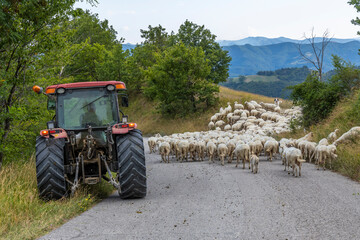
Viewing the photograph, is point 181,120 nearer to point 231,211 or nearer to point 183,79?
point 183,79

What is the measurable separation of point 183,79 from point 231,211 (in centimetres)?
2914

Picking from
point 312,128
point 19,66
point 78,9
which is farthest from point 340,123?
point 19,66

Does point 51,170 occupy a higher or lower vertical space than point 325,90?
lower

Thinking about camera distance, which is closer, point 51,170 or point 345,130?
point 51,170

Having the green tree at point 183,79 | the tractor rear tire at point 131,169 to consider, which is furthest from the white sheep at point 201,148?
the green tree at point 183,79

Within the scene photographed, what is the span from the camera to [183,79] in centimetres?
3591

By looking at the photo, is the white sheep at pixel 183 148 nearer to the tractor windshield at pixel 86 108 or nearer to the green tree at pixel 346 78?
the tractor windshield at pixel 86 108

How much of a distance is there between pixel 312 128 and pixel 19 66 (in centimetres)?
1482

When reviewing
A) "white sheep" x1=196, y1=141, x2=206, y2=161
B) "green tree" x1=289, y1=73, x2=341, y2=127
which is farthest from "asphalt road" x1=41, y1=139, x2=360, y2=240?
"green tree" x1=289, y1=73, x2=341, y2=127

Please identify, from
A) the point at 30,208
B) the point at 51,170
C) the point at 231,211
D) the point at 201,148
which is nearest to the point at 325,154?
Result: the point at 201,148

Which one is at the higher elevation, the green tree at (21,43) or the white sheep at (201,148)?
the green tree at (21,43)

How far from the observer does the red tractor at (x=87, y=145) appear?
823 cm

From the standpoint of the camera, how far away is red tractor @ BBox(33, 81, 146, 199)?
8234 millimetres

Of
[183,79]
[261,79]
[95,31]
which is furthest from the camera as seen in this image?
[261,79]
